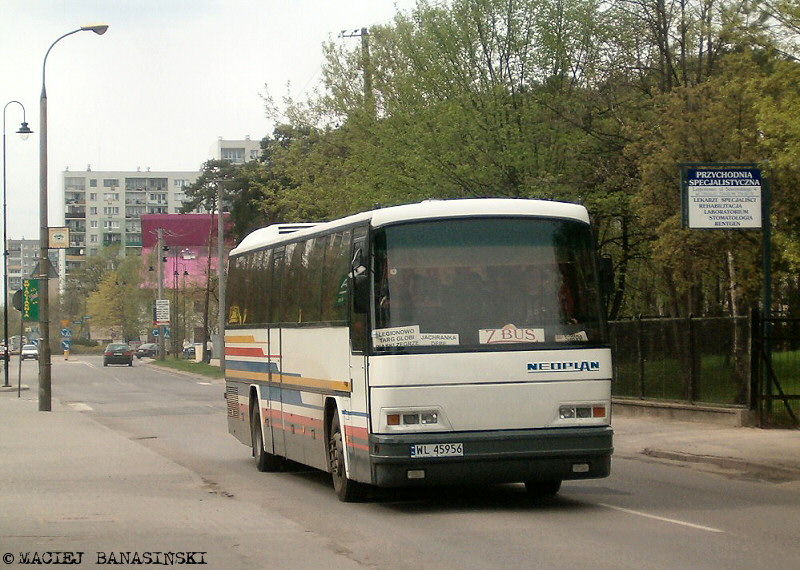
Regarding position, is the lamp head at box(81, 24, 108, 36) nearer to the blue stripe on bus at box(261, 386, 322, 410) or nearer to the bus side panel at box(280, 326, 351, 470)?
the blue stripe on bus at box(261, 386, 322, 410)

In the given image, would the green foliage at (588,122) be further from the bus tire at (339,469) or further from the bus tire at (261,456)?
the bus tire at (339,469)

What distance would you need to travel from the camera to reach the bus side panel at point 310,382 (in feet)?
45.2

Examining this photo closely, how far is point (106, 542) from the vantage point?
421 inches

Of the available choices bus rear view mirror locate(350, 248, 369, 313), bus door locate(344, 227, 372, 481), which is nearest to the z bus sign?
bus door locate(344, 227, 372, 481)

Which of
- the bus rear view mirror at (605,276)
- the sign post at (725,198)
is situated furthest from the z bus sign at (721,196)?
the bus rear view mirror at (605,276)

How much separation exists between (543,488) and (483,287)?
8.54 ft

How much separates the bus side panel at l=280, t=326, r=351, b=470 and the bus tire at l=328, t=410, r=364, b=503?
0.73 ft

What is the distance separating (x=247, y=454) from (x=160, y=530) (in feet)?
30.5

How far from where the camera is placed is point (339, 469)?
14.0 metres

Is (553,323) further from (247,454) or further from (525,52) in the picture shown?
(525,52)

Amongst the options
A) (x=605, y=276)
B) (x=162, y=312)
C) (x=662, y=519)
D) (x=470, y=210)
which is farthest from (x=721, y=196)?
(x=162, y=312)

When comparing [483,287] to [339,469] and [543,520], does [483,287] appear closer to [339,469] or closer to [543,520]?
[543,520]

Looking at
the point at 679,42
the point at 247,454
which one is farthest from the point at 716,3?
the point at 247,454

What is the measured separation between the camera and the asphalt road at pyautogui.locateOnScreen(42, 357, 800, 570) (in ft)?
32.1
